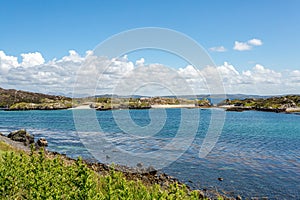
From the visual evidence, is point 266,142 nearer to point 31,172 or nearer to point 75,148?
point 75,148

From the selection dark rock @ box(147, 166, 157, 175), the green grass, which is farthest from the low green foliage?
dark rock @ box(147, 166, 157, 175)

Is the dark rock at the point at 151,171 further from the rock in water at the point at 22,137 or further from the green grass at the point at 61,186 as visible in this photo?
the rock in water at the point at 22,137

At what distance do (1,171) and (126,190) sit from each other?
586 centimetres


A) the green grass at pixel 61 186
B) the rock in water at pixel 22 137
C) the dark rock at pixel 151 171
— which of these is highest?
the green grass at pixel 61 186

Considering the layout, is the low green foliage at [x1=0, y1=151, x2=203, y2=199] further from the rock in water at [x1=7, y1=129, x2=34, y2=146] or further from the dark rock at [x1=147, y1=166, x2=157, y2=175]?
the rock in water at [x1=7, y1=129, x2=34, y2=146]

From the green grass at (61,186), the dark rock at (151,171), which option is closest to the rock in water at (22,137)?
the dark rock at (151,171)

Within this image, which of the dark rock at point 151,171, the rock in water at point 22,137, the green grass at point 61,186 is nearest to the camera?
the green grass at point 61,186

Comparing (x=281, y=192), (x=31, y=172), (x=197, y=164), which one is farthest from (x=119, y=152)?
(x=31, y=172)

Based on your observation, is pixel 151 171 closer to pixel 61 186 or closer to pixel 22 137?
pixel 61 186

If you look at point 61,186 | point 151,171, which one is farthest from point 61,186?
point 151,171

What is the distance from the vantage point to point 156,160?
37.5 meters

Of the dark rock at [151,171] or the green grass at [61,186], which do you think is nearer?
the green grass at [61,186]

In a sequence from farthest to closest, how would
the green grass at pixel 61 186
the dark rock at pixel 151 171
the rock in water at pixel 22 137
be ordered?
1. the rock in water at pixel 22 137
2. the dark rock at pixel 151 171
3. the green grass at pixel 61 186

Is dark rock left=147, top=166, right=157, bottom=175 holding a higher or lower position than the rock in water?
lower
